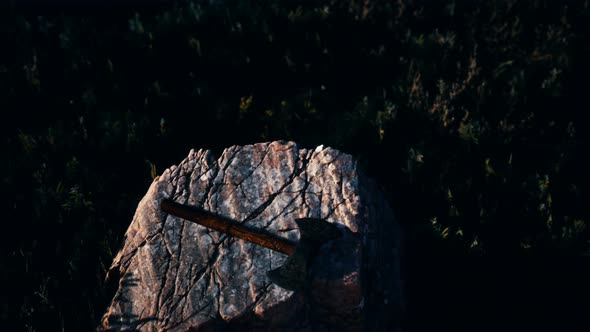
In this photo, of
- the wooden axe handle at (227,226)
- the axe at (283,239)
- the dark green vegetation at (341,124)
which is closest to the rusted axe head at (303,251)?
the axe at (283,239)

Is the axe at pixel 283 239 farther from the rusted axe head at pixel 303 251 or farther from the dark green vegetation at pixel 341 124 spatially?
the dark green vegetation at pixel 341 124

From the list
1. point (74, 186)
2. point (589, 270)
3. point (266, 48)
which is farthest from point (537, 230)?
point (74, 186)

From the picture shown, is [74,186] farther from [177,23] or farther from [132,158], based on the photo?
[177,23]

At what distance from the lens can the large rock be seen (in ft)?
10.2

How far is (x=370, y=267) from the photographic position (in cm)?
338

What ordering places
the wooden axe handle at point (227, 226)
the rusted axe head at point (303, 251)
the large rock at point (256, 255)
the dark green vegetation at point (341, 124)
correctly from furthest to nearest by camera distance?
1. the dark green vegetation at point (341, 124)
2. the wooden axe handle at point (227, 226)
3. the large rock at point (256, 255)
4. the rusted axe head at point (303, 251)

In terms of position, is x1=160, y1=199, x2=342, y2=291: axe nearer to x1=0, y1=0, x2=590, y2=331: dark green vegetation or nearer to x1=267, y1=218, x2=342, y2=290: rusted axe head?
x1=267, y1=218, x2=342, y2=290: rusted axe head

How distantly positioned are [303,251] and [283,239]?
0.90 ft

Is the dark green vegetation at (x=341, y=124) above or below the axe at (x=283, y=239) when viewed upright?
above

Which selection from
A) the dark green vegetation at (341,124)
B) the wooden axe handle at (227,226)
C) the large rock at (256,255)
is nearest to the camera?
the large rock at (256,255)

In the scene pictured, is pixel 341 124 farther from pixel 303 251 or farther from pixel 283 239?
pixel 303 251

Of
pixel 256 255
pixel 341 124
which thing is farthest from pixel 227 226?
pixel 341 124

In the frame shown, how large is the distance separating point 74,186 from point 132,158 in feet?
2.02

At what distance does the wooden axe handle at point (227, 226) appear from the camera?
323 centimetres
